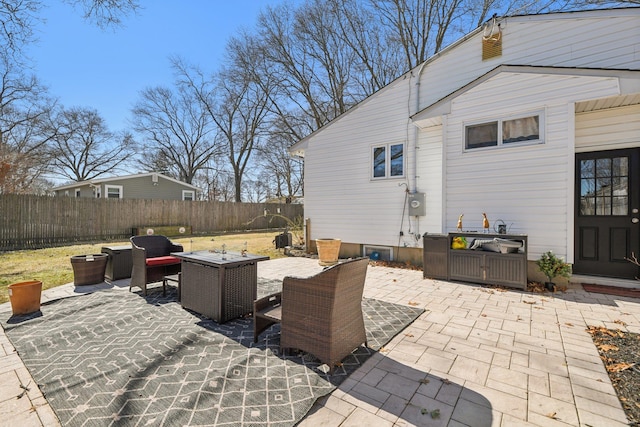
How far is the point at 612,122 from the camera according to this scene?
5512 millimetres

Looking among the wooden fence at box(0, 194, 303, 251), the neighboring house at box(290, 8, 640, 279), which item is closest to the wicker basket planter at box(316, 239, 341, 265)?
the neighboring house at box(290, 8, 640, 279)

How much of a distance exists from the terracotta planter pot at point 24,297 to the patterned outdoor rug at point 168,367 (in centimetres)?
12

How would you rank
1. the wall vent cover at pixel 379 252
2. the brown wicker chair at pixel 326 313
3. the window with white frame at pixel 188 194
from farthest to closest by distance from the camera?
the window with white frame at pixel 188 194 → the wall vent cover at pixel 379 252 → the brown wicker chair at pixel 326 313

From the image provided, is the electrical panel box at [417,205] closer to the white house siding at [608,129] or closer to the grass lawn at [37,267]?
the white house siding at [608,129]

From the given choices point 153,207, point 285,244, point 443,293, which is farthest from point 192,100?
point 443,293

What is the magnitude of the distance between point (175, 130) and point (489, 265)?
95.4ft

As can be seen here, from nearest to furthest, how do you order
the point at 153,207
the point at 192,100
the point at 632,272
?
the point at 632,272
the point at 153,207
the point at 192,100

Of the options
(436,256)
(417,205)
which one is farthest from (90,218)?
(436,256)

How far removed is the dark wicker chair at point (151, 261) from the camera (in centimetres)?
477

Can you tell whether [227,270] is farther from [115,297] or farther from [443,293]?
[443,293]

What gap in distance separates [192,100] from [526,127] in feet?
89.7

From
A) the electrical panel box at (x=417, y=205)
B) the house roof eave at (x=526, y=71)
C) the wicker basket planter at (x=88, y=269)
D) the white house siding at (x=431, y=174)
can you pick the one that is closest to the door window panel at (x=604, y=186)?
the house roof eave at (x=526, y=71)

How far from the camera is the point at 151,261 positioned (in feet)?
16.3

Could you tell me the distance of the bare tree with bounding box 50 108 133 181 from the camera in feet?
82.9
